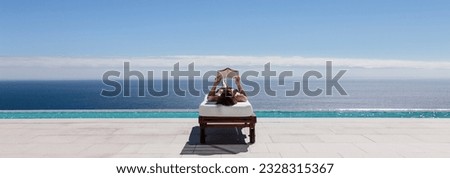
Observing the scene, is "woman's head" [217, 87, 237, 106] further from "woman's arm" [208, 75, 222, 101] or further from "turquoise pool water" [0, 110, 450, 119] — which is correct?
"turquoise pool water" [0, 110, 450, 119]

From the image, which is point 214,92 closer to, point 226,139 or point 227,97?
point 227,97

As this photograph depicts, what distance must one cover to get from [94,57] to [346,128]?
124 meters

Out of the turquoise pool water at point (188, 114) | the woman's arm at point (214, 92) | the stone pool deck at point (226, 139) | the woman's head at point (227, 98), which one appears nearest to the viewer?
the stone pool deck at point (226, 139)

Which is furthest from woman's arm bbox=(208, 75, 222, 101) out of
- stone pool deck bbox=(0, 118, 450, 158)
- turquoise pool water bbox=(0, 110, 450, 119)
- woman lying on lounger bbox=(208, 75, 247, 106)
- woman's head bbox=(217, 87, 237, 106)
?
turquoise pool water bbox=(0, 110, 450, 119)

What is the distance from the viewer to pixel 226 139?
7.35m

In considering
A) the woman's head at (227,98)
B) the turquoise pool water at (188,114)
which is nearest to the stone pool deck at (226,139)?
the woman's head at (227,98)

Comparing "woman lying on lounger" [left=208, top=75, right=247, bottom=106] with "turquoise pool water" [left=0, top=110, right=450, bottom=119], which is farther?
"turquoise pool water" [left=0, top=110, right=450, bottom=119]

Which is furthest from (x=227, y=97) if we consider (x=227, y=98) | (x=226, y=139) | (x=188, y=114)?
(x=188, y=114)

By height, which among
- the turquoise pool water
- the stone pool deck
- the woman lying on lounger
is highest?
the woman lying on lounger

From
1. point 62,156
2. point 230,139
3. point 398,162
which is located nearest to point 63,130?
point 62,156

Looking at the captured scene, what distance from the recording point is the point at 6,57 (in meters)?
142

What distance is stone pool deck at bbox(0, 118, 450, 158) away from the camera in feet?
20.2

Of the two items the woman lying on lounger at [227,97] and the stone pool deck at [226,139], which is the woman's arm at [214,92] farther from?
the stone pool deck at [226,139]

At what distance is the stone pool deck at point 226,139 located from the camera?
6.14m
